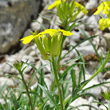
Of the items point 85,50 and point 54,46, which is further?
point 85,50

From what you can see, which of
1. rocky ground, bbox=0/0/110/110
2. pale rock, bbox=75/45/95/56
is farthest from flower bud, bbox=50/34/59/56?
rocky ground, bbox=0/0/110/110

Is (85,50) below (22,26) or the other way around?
below

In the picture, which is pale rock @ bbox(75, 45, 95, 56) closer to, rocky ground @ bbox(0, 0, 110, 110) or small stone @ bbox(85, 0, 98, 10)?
rocky ground @ bbox(0, 0, 110, 110)

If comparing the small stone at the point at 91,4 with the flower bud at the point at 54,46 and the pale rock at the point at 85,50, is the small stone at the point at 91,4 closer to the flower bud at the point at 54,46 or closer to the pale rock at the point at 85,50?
the pale rock at the point at 85,50

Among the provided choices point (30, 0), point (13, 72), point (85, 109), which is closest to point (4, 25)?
point (30, 0)

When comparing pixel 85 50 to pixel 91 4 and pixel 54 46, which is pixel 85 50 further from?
pixel 54 46

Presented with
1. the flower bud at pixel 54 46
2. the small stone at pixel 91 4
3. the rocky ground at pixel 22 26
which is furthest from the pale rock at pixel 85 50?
the flower bud at pixel 54 46

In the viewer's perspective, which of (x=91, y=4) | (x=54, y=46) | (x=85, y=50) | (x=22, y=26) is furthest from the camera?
(x=22, y=26)

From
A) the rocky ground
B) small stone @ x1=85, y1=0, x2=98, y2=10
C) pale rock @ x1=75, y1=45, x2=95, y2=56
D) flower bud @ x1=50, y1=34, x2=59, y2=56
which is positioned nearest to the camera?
flower bud @ x1=50, y1=34, x2=59, y2=56

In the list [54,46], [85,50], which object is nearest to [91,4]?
[85,50]

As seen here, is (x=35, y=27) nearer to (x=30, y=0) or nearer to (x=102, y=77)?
(x=30, y=0)

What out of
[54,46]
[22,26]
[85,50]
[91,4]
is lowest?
[54,46]
